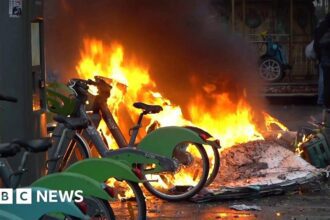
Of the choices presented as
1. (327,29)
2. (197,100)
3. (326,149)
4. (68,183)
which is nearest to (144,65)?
(197,100)

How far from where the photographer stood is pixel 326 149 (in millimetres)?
7949

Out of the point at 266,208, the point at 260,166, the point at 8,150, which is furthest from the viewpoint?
the point at 260,166

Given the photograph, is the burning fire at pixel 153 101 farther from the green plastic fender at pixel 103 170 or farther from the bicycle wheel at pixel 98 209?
the bicycle wheel at pixel 98 209

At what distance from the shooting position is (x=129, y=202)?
568cm

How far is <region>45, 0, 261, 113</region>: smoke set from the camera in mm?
8984

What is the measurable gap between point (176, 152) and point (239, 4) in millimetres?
12265

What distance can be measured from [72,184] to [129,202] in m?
1.61

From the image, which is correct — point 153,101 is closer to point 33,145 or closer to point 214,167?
point 214,167

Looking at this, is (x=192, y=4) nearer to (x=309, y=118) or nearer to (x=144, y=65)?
(x=144, y=65)

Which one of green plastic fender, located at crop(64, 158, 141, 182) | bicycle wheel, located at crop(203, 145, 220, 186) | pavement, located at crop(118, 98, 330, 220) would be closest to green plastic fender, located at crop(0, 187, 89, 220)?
green plastic fender, located at crop(64, 158, 141, 182)

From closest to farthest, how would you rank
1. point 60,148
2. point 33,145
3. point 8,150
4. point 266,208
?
point 8,150 < point 33,145 < point 60,148 < point 266,208

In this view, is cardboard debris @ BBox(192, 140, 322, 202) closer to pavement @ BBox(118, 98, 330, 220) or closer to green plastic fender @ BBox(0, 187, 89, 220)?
pavement @ BBox(118, 98, 330, 220)

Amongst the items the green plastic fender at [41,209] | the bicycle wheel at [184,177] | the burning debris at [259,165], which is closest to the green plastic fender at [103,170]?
the green plastic fender at [41,209]

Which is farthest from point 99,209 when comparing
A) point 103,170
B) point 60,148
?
point 60,148
